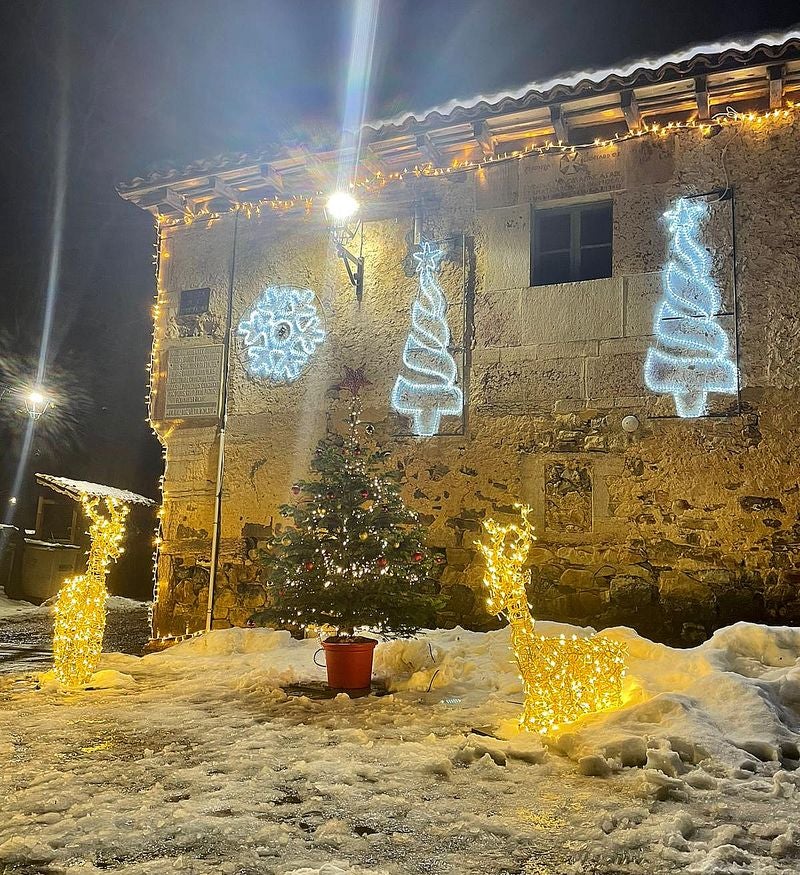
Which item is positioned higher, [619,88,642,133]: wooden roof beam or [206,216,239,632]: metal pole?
[619,88,642,133]: wooden roof beam

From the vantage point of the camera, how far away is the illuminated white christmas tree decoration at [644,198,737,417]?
6.98 metres

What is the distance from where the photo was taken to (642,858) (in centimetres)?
269

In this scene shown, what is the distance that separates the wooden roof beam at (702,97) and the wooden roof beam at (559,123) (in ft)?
4.35

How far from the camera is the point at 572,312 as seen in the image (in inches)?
300

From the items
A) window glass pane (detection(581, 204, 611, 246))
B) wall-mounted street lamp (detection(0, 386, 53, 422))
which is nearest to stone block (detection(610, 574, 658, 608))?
window glass pane (detection(581, 204, 611, 246))

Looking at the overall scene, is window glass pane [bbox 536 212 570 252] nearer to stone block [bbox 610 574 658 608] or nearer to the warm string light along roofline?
the warm string light along roofline

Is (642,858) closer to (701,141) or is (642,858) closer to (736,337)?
(736,337)

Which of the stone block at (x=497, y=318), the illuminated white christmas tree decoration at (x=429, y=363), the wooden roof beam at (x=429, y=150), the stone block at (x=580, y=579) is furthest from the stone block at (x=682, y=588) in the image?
the wooden roof beam at (x=429, y=150)

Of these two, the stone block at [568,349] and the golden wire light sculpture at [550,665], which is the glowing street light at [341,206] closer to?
the stone block at [568,349]

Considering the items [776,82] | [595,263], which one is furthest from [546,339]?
[776,82]

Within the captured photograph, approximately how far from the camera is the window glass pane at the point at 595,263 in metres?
7.70

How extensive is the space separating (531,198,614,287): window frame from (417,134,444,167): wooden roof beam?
1346 mm

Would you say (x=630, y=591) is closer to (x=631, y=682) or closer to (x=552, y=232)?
(x=631, y=682)

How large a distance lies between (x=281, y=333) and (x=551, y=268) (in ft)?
11.2
